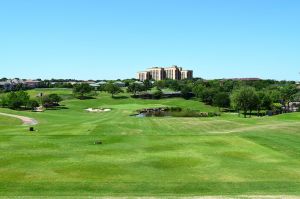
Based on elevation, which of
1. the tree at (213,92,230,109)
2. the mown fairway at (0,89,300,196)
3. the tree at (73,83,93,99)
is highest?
the tree at (73,83,93,99)

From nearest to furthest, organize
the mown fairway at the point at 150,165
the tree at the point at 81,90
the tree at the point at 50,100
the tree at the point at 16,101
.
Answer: the mown fairway at the point at 150,165 < the tree at the point at 16,101 < the tree at the point at 50,100 < the tree at the point at 81,90

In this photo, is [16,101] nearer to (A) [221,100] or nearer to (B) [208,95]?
(A) [221,100]

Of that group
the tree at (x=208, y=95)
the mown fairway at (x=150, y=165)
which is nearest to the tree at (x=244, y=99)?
the tree at (x=208, y=95)

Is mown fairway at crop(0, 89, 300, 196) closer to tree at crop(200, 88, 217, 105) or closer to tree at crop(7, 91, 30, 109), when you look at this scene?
tree at crop(7, 91, 30, 109)

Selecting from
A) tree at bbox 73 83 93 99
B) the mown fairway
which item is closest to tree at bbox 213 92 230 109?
tree at bbox 73 83 93 99

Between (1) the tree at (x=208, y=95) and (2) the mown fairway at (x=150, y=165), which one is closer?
(2) the mown fairway at (x=150, y=165)

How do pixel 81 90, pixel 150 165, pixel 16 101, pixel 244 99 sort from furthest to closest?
pixel 81 90, pixel 16 101, pixel 244 99, pixel 150 165

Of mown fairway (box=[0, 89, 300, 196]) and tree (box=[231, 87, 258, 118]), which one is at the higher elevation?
tree (box=[231, 87, 258, 118])

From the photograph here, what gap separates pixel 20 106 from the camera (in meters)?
140

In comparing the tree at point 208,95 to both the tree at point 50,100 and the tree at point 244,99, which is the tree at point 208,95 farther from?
the tree at point 50,100

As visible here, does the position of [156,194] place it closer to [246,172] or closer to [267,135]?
[246,172]

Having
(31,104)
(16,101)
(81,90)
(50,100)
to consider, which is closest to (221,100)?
(50,100)

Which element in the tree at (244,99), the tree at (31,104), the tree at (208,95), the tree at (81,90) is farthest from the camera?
the tree at (81,90)

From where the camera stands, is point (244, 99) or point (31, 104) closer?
point (244, 99)
